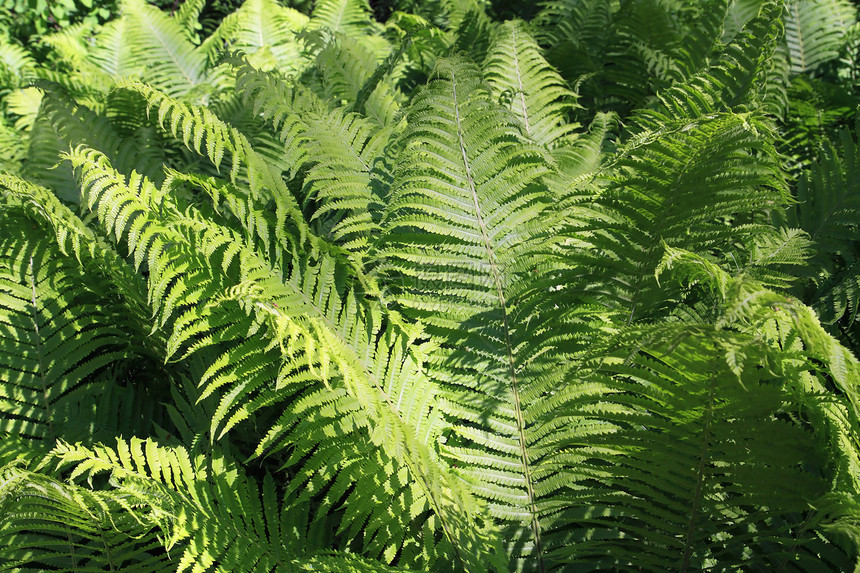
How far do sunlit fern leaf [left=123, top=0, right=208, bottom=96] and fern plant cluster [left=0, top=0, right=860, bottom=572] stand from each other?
1.60 metres

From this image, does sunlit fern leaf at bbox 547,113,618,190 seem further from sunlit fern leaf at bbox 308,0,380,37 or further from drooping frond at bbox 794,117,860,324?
sunlit fern leaf at bbox 308,0,380,37

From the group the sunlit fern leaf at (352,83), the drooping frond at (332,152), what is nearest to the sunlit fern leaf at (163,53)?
the sunlit fern leaf at (352,83)

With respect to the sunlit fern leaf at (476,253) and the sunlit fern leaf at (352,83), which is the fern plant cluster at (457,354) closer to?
the sunlit fern leaf at (476,253)

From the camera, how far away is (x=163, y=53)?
12.4 feet

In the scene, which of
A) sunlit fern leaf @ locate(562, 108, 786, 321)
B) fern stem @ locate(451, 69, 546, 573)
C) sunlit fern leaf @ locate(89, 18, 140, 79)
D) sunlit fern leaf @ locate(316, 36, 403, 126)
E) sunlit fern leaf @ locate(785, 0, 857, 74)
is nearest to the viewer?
sunlit fern leaf @ locate(562, 108, 786, 321)

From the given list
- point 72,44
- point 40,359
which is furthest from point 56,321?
point 72,44

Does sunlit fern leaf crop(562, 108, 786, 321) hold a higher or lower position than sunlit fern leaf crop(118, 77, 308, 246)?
higher

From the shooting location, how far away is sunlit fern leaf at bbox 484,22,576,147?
2.53 m

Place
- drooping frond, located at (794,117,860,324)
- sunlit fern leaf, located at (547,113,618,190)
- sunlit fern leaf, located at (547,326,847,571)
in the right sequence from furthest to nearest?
sunlit fern leaf, located at (547,113,618,190) < drooping frond, located at (794,117,860,324) < sunlit fern leaf, located at (547,326,847,571)

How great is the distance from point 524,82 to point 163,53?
92.3 inches

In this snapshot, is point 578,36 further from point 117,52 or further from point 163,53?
point 117,52

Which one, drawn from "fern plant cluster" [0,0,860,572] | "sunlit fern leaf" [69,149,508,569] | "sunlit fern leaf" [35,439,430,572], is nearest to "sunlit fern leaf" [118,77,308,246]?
"fern plant cluster" [0,0,860,572]

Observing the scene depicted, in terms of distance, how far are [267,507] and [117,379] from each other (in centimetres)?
90

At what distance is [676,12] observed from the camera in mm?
3385
